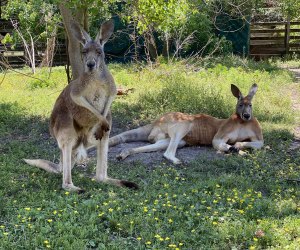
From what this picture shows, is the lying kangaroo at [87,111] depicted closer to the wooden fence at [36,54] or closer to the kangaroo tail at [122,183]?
the kangaroo tail at [122,183]

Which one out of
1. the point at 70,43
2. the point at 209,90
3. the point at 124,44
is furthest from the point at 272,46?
the point at 70,43

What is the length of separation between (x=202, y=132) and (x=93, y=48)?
9.07ft

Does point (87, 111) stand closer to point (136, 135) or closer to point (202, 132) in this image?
point (136, 135)

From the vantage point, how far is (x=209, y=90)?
9.91m

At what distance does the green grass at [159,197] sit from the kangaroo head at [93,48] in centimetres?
123

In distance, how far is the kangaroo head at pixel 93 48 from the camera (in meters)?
5.09

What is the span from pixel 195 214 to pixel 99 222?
0.81 m

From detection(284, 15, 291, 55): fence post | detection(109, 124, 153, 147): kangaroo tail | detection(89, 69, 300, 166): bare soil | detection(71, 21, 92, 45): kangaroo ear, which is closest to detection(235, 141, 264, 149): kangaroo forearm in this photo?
detection(89, 69, 300, 166): bare soil

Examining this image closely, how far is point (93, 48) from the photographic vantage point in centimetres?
518

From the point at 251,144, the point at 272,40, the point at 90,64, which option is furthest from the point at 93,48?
the point at 272,40

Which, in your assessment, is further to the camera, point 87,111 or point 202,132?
point 202,132

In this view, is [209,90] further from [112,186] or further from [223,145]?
[112,186]

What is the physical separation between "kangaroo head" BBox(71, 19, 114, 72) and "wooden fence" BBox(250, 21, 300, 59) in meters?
15.0

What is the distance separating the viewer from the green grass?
395cm
